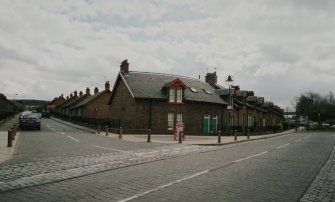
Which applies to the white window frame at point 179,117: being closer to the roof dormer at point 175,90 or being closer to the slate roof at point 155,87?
the roof dormer at point 175,90

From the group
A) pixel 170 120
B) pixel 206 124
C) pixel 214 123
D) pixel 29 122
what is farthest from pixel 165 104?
pixel 29 122

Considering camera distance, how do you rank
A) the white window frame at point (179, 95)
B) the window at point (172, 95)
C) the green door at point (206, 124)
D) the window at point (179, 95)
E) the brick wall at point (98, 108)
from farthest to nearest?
the brick wall at point (98, 108) < the green door at point (206, 124) < the window at point (179, 95) < the white window frame at point (179, 95) < the window at point (172, 95)

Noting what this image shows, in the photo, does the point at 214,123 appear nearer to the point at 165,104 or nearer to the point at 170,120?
the point at 170,120

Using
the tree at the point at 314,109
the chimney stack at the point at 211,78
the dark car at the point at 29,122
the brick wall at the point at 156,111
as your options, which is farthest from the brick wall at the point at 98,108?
the tree at the point at 314,109

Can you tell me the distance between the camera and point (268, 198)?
810cm

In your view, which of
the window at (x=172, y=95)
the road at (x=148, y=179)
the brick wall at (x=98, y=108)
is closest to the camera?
the road at (x=148, y=179)

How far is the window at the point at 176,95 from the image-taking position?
1566 inches

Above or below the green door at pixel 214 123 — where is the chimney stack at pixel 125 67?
above

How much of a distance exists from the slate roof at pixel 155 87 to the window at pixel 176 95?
1.87ft

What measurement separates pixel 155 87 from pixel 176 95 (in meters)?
2.62

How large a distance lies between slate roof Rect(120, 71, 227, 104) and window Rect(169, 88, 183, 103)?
0.57 metres

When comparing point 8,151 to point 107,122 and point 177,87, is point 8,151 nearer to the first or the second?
point 107,122

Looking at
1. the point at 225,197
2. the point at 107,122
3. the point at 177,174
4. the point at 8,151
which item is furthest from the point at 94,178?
the point at 107,122

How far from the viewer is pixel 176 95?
40.1m
